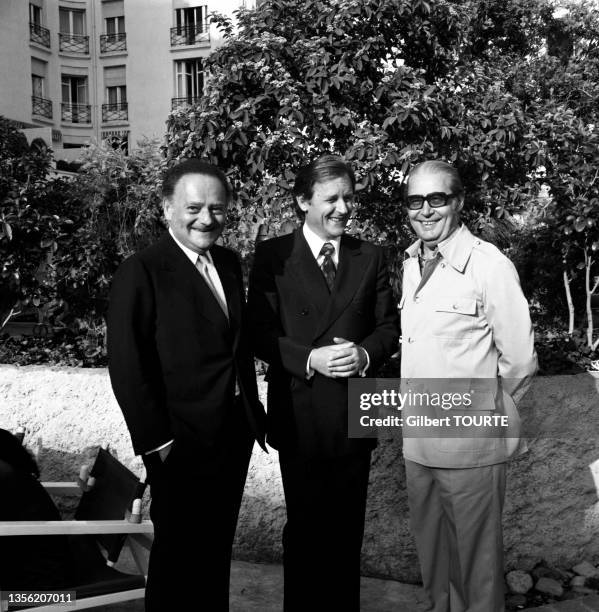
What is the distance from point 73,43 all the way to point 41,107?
12.1 ft

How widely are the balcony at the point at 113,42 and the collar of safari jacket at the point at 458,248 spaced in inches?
1368

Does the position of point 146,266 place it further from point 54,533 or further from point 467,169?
point 467,169

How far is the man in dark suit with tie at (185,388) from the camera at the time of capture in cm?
269

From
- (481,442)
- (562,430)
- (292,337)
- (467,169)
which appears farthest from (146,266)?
(467,169)

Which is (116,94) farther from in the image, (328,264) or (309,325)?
(309,325)

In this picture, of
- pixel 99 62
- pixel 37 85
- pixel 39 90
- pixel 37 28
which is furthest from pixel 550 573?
pixel 37 28

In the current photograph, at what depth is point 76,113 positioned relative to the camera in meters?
35.3

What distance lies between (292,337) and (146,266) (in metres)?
0.68

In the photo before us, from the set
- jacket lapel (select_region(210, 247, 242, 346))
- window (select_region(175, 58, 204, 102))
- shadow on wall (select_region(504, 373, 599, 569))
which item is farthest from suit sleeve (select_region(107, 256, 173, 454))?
window (select_region(175, 58, 204, 102))

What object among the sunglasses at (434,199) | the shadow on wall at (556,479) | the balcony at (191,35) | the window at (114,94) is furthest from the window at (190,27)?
the sunglasses at (434,199)

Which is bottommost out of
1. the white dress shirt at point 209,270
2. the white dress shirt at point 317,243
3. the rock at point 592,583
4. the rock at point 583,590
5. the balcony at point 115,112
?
the rock at point 583,590

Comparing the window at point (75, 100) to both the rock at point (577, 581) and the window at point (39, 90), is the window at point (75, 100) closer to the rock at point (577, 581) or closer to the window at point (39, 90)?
the window at point (39, 90)

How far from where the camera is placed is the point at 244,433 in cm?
293

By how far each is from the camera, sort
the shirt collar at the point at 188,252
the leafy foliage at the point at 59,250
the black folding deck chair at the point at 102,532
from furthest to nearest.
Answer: the leafy foliage at the point at 59,250
the black folding deck chair at the point at 102,532
the shirt collar at the point at 188,252
